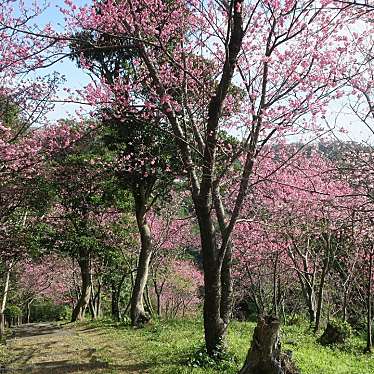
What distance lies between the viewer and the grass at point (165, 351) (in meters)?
7.60

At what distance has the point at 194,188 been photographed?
7.80m

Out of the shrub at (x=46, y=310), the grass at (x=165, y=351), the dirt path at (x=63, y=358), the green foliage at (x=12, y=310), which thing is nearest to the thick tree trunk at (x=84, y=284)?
the grass at (x=165, y=351)

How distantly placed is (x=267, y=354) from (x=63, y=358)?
5330 millimetres

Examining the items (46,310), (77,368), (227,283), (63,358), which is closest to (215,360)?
(227,283)

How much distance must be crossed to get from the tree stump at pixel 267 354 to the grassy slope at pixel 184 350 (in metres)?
1.36

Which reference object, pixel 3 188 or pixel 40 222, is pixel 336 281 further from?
pixel 3 188

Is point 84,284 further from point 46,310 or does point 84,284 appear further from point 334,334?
point 46,310

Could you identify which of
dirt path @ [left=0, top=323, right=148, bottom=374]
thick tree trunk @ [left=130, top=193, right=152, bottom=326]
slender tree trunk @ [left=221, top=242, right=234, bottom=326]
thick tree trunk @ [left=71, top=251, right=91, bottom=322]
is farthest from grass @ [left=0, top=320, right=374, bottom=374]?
thick tree trunk @ [left=71, top=251, right=91, bottom=322]

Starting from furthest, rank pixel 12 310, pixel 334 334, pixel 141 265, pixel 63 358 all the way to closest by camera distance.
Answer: pixel 12 310 < pixel 141 265 < pixel 334 334 < pixel 63 358

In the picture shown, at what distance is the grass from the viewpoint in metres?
7.60

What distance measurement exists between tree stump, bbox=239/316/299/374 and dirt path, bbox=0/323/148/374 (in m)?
2.50

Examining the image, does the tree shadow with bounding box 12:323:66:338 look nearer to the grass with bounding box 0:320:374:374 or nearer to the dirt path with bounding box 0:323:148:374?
the grass with bounding box 0:320:374:374

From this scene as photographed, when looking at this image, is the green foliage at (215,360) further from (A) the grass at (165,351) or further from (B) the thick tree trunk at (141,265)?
(B) the thick tree trunk at (141,265)

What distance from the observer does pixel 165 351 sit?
8.69 m
